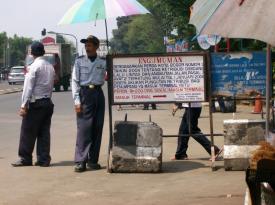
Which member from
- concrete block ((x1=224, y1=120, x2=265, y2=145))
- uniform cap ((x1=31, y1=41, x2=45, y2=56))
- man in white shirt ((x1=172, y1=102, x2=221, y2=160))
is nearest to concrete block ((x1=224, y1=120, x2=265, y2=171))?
concrete block ((x1=224, y1=120, x2=265, y2=145))

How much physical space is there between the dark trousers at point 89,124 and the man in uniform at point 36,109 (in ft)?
2.53

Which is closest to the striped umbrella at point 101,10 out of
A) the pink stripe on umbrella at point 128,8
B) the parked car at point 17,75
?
the pink stripe on umbrella at point 128,8

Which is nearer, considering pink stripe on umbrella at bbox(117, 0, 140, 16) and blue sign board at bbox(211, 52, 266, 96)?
blue sign board at bbox(211, 52, 266, 96)

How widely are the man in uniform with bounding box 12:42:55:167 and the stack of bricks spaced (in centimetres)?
136

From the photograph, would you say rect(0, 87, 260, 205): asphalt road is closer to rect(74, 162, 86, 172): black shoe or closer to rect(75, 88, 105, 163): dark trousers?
rect(74, 162, 86, 172): black shoe

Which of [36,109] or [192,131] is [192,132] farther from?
[36,109]

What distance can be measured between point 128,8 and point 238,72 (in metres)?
1.77

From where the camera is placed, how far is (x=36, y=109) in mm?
9820

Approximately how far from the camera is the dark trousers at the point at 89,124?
9250 mm

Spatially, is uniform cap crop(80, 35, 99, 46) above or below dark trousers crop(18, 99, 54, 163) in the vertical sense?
above

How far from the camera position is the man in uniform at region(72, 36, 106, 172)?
9.25m

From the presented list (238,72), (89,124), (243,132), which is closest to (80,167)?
(89,124)

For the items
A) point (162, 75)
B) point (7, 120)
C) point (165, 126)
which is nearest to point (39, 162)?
point (162, 75)

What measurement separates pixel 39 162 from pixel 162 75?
2.29 m
